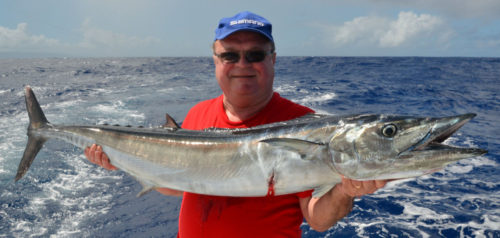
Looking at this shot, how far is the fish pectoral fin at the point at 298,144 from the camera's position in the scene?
1.91 meters

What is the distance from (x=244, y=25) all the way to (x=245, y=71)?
0.34m

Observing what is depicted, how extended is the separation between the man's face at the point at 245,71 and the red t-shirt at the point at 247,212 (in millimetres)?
150

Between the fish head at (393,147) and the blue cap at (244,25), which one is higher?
the blue cap at (244,25)

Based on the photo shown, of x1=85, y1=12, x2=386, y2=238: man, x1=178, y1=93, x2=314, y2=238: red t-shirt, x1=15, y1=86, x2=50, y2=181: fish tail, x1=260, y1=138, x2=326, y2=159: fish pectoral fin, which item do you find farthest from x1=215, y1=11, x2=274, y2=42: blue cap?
x1=15, y1=86, x2=50, y2=181: fish tail

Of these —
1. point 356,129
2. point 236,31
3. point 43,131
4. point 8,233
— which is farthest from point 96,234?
point 356,129

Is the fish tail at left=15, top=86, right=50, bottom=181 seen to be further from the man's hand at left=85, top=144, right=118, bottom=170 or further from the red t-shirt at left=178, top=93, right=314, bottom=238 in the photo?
the red t-shirt at left=178, top=93, right=314, bottom=238

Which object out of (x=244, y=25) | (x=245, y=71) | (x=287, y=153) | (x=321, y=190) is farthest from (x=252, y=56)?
(x=321, y=190)

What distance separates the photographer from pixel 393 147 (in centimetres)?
174

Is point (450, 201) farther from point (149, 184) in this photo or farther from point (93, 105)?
point (93, 105)

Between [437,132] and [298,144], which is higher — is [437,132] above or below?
above

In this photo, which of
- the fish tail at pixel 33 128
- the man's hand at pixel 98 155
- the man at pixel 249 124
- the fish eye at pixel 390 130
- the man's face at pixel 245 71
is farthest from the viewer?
the fish tail at pixel 33 128

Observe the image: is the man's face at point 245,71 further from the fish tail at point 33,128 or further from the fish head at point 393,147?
the fish tail at point 33,128

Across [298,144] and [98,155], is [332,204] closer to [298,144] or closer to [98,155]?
[298,144]

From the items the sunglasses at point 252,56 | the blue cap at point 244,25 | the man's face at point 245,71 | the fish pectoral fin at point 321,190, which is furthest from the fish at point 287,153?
the blue cap at point 244,25
